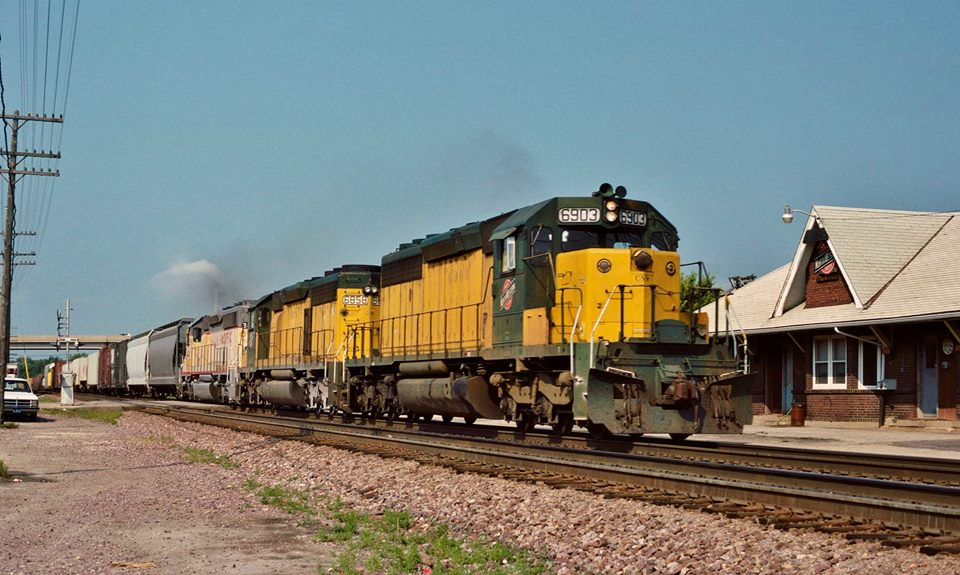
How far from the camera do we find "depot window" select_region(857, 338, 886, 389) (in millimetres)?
26312

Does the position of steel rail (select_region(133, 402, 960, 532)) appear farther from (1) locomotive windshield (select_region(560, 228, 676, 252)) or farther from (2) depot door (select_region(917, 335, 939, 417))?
(2) depot door (select_region(917, 335, 939, 417))

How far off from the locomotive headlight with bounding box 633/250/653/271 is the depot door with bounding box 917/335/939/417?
42.6 ft

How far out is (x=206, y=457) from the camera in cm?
1720

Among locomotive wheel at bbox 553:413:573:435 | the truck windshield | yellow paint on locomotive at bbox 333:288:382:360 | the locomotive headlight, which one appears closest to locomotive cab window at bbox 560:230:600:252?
the locomotive headlight

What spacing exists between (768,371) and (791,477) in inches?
873

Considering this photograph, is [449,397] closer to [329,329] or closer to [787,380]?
[329,329]

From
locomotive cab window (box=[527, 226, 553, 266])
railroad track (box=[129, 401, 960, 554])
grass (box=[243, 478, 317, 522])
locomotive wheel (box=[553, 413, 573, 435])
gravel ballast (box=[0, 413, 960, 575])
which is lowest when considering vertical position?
grass (box=[243, 478, 317, 522])

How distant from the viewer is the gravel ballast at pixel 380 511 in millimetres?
7203

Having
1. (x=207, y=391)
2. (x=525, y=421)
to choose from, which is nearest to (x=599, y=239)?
(x=525, y=421)

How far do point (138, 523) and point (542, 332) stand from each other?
7402mm

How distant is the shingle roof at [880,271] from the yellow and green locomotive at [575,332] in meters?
11.0

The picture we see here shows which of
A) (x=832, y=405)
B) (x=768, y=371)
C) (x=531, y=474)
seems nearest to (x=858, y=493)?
(x=531, y=474)

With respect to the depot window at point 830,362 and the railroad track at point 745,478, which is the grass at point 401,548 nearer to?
the railroad track at point 745,478

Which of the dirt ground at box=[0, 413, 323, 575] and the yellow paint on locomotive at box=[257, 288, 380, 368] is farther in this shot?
the yellow paint on locomotive at box=[257, 288, 380, 368]
